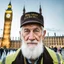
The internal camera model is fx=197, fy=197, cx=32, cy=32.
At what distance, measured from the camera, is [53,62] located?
31.4 inches

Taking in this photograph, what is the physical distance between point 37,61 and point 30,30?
13 cm

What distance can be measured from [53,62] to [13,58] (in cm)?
16

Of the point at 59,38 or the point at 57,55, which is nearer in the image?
the point at 57,55

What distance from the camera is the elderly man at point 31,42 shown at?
0.78 metres

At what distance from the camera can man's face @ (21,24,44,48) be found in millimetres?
767

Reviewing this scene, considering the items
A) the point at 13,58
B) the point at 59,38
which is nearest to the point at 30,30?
the point at 13,58

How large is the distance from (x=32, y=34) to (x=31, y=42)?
0.10ft

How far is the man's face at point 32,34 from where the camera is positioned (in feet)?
2.52

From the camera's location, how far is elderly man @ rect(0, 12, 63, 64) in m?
0.78

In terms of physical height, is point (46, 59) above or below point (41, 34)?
below

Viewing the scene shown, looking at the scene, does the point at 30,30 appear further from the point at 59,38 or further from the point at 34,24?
the point at 59,38

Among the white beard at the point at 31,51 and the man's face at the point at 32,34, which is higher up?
the man's face at the point at 32,34

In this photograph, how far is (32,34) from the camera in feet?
2.51

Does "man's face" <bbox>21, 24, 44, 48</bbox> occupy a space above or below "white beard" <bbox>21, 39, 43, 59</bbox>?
above
